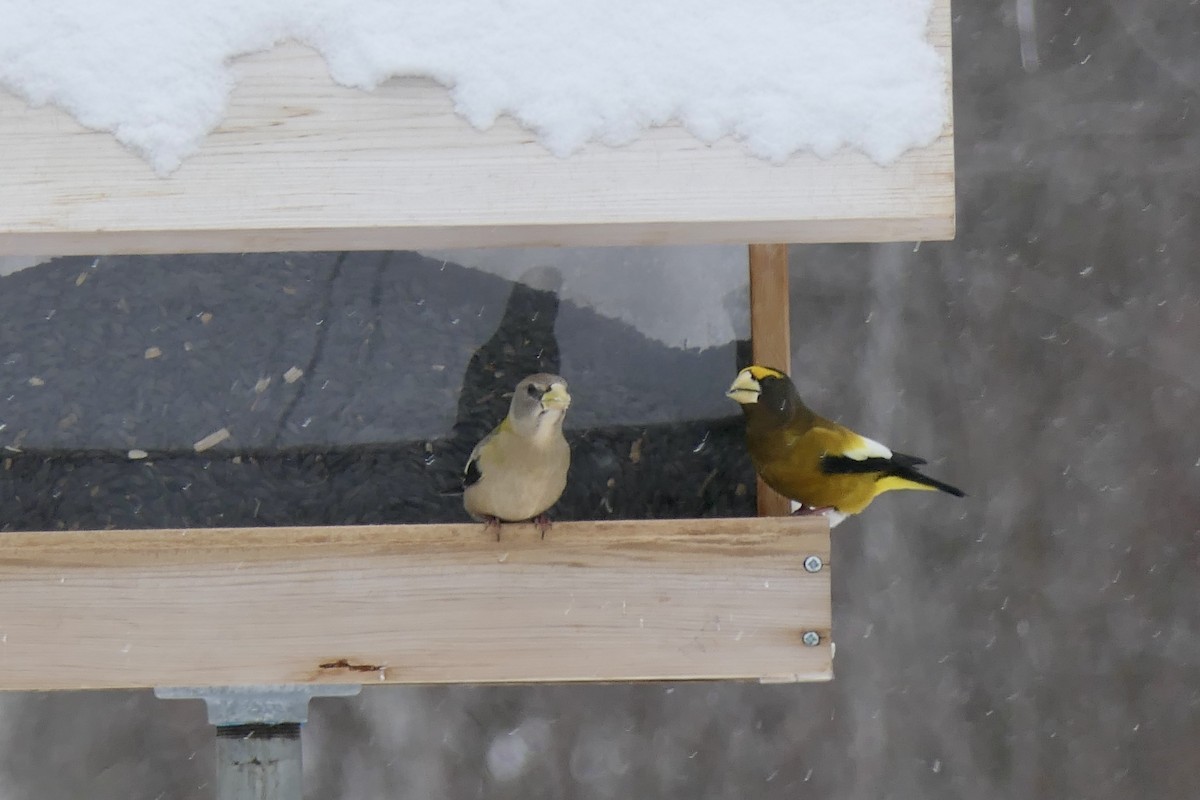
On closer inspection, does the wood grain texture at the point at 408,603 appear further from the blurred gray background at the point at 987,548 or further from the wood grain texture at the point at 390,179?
the blurred gray background at the point at 987,548

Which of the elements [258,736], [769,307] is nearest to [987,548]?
[769,307]

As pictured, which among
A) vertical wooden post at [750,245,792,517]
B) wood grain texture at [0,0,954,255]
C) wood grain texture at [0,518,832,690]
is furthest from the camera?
vertical wooden post at [750,245,792,517]

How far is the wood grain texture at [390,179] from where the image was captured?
2244 mm

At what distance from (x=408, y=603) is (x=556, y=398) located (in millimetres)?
466

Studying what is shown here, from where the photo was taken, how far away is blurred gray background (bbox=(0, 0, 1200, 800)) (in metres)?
5.92

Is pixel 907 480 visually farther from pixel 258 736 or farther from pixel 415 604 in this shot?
pixel 258 736

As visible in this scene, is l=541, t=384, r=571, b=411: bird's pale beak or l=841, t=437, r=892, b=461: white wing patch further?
l=841, t=437, r=892, b=461: white wing patch

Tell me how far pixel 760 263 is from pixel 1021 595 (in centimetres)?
370

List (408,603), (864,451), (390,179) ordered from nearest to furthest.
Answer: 1. (390,179)
2. (408,603)
3. (864,451)

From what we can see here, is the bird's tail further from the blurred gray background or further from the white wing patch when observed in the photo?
the blurred gray background

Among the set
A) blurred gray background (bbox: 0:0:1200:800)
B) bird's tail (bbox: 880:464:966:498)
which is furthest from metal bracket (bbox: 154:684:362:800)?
blurred gray background (bbox: 0:0:1200:800)

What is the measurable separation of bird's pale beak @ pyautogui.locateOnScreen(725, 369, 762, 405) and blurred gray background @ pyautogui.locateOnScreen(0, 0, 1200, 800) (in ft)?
10.4

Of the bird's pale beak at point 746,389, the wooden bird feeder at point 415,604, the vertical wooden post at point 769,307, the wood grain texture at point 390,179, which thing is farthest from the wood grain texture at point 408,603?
the wood grain texture at point 390,179

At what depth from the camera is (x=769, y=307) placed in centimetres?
308
